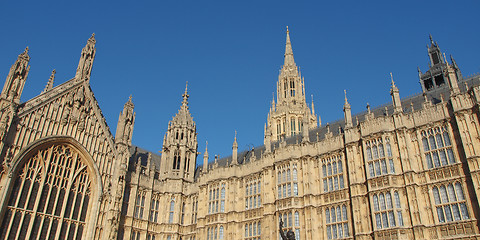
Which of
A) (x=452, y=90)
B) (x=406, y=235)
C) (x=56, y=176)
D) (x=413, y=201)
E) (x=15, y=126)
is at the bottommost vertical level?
(x=406, y=235)

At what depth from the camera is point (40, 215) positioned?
3195 cm

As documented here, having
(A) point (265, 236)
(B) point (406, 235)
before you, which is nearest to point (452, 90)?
(B) point (406, 235)

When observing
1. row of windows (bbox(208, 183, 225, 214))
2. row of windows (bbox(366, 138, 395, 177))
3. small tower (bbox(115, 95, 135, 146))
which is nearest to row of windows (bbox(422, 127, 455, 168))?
row of windows (bbox(366, 138, 395, 177))

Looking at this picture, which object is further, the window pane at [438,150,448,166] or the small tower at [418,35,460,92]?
the small tower at [418,35,460,92]

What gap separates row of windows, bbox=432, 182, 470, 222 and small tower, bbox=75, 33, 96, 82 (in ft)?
108

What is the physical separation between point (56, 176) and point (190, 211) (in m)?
14.4

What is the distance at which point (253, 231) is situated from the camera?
35781 mm

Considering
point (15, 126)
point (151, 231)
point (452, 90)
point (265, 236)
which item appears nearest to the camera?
point (452, 90)

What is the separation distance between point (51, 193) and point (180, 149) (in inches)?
597

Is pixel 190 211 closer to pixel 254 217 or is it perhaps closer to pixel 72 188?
pixel 254 217

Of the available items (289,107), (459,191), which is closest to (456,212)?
(459,191)

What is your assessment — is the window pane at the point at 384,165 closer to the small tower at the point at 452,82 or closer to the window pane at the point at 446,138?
the window pane at the point at 446,138

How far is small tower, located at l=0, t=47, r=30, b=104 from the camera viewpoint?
32497mm

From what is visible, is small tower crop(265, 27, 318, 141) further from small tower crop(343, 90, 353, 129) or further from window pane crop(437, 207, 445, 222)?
window pane crop(437, 207, 445, 222)
